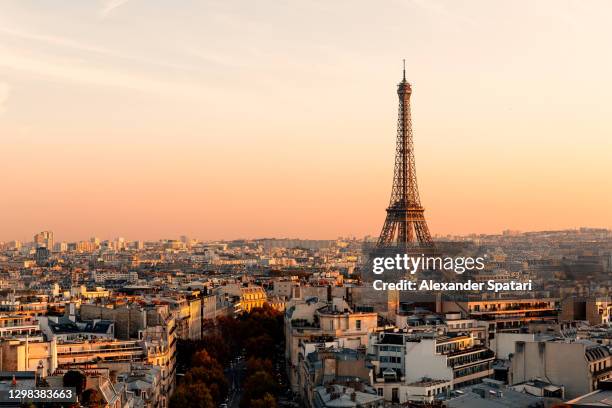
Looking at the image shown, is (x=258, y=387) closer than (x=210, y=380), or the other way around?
(x=258, y=387)

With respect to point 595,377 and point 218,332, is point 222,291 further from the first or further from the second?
point 595,377

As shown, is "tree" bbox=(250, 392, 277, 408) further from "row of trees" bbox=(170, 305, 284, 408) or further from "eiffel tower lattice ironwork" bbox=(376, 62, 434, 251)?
"eiffel tower lattice ironwork" bbox=(376, 62, 434, 251)

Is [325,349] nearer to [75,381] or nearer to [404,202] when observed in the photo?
[75,381]

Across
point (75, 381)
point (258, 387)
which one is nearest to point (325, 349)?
point (258, 387)

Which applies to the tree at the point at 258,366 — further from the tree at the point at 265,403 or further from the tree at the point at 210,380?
the tree at the point at 265,403

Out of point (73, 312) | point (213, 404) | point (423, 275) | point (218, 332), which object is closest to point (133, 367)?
point (213, 404)

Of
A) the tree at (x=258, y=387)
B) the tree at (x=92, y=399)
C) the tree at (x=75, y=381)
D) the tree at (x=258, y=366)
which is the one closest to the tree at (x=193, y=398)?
the tree at (x=258, y=387)
